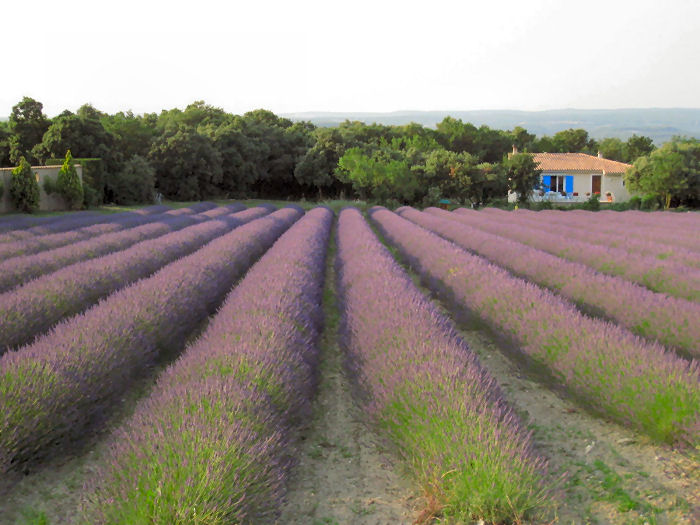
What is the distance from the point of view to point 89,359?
331 centimetres

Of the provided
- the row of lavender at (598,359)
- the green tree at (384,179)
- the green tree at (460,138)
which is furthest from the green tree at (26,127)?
the green tree at (460,138)

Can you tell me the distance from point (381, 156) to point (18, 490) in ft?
99.0

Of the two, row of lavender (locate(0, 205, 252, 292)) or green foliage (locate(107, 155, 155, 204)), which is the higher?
green foliage (locate(107, 155, 155, 204))

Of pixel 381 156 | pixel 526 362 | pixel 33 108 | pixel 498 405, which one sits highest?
pixel 33 108

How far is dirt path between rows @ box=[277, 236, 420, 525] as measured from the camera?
238cm

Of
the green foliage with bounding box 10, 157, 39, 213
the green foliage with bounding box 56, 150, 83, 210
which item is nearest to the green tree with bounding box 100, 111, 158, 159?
the green foliage with bounding box 56, 150, 83, 210

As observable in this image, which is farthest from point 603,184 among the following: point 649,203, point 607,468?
point 607,468

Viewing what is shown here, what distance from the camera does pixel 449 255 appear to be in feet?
25.2

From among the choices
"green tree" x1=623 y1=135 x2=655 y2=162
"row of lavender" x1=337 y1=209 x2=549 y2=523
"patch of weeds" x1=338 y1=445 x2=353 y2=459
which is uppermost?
"green tree" x1=623 y1=135 x2=655 y2=162

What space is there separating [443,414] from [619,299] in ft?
10.1

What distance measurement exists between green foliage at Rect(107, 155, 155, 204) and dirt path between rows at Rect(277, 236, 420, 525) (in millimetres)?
26145

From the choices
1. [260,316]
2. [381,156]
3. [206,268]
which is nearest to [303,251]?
[206,268]

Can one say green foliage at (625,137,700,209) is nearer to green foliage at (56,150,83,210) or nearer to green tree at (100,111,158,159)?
green foliage at (56,150,83,210)

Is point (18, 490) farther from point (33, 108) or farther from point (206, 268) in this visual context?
point (33, 108)
